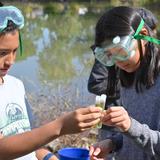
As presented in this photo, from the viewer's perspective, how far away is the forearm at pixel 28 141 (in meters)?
2.04

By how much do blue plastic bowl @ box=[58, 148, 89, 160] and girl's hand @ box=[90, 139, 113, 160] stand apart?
147mm

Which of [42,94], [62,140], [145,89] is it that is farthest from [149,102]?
[42,94]

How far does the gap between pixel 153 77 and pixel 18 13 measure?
80 cm

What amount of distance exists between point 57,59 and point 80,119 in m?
11.7

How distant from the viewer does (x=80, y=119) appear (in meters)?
1.97

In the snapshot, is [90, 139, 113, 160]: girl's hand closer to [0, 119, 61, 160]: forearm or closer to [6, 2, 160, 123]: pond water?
[0, 119, 61, 160]: forearm

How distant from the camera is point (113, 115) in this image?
2.25 m

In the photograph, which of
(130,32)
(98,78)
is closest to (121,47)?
(130,32)

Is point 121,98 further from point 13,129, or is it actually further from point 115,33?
point 13,129

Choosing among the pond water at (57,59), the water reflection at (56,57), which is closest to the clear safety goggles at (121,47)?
the pond water at (57,59)

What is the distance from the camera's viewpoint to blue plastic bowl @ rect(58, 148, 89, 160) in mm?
2314

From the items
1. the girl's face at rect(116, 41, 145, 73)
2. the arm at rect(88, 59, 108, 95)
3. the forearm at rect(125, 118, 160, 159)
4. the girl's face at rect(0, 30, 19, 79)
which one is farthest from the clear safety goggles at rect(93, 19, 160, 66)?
the arm at rect(88, 59, 108, 95)

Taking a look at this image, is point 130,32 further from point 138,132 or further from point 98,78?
point 98,78

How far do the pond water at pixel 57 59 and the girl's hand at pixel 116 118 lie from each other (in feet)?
14.1
